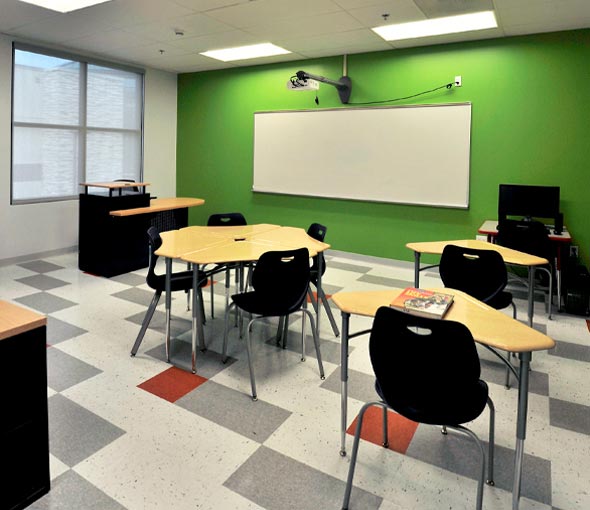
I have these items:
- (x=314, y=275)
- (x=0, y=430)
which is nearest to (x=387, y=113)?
(x=314, y=275)

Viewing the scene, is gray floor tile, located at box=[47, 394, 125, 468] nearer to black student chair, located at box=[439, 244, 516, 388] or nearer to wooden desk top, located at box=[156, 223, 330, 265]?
wooden desk top, located at box=[156, 223, 330, 265]

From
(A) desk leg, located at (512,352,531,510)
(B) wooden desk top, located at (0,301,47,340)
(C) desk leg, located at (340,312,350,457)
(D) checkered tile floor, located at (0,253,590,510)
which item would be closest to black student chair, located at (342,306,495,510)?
(A) desk leg, located at (512,352,531,510)

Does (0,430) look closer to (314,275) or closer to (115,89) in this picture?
(314,275)

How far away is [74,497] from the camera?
2.00 metres

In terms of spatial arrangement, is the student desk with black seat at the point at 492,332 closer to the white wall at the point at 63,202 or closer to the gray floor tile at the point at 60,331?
the gray floor tile at the point at 60,331

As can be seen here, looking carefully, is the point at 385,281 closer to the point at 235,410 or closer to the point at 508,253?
the point at 508,253

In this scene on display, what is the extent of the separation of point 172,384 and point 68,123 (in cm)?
495

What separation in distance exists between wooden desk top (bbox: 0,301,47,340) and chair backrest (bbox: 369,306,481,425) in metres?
1.35

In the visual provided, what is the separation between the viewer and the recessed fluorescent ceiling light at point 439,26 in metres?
4.72

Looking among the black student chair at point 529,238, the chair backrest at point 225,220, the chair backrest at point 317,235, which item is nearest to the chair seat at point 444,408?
Result: the chair backrest at point 317,235

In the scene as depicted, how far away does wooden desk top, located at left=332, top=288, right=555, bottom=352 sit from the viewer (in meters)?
1.80

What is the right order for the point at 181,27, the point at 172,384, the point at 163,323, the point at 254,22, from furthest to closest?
the point at 181,27 → the point at 254,22 → the point at 163,323 → the point at 172,384

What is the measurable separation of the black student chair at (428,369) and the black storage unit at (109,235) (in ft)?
14.6

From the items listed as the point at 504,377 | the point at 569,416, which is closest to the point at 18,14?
the point at 504,377
